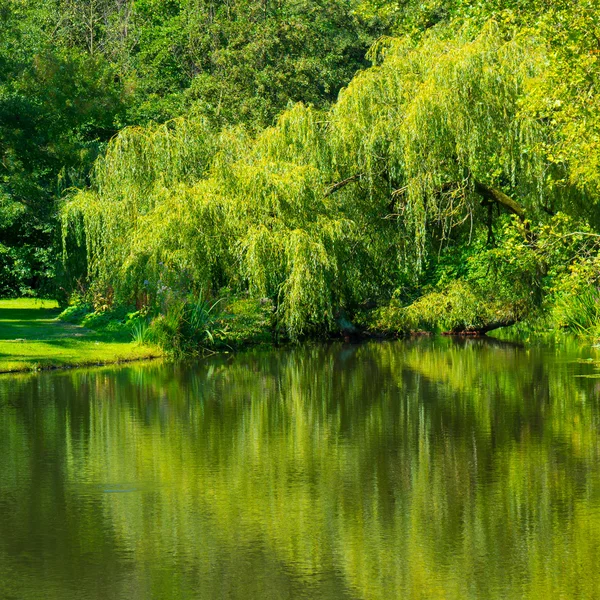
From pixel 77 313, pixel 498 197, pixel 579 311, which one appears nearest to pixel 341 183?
pixel 498 197

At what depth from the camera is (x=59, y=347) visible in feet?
77.0

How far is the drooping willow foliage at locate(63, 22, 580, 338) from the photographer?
79.9ft

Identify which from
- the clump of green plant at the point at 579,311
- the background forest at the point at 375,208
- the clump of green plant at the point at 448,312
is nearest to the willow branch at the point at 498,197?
the background forest at the point at 375,208

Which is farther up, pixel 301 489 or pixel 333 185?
pixel 333 185

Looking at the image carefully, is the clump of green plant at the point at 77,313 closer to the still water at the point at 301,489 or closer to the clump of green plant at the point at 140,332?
the clump of green plant at the point at 140,332

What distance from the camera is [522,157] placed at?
24250 millimetres

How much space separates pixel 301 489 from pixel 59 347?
14405mm

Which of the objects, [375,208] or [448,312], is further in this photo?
[448,312]

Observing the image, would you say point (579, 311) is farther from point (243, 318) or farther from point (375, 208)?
point (243, 318)

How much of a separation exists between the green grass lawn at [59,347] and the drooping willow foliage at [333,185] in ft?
4.87

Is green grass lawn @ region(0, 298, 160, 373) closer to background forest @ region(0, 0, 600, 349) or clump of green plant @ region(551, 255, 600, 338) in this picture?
background forest @ region(0, 0, 600, 349)

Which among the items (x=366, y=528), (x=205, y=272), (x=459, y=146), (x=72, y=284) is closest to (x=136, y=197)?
(x=205, y=272)

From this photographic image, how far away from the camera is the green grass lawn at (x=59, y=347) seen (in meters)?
21.6

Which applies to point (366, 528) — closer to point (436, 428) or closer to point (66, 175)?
point (436, 428)
